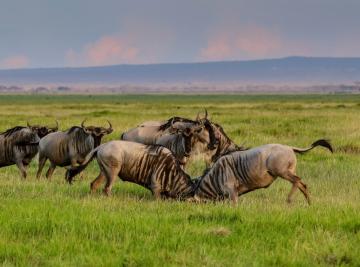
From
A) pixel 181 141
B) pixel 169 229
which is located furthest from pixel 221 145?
pixel 169 229

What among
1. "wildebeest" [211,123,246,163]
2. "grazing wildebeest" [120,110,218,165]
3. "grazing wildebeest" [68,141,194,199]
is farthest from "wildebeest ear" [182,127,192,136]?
"wildebeest" [211,123,246,163]

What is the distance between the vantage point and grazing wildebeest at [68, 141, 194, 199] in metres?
11.4

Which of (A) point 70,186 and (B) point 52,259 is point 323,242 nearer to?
(B) point 52,259

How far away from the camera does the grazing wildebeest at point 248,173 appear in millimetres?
10898

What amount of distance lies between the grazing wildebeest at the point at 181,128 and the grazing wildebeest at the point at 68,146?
5.85 ft

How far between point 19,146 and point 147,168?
16.2 ft

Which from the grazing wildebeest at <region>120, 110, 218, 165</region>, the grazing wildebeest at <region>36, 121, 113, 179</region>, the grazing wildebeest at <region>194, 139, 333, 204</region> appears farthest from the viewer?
the grazing wildebeest at <region>36, 121, 113, 179</region>

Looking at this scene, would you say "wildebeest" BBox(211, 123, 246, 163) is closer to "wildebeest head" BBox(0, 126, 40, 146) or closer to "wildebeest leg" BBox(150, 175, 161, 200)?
"wildebeest leg" BBox(150, 175, 161, 200)

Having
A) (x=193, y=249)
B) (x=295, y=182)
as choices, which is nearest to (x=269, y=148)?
(x=295, y=182)

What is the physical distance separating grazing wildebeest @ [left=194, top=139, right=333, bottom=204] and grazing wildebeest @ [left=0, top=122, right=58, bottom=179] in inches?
216

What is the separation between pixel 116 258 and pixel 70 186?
18.9ft

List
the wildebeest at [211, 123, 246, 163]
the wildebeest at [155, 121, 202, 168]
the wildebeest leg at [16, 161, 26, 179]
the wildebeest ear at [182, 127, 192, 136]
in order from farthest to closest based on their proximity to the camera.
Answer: the wildebeest leg at [16, 161, 26, 179] < the wildebeest at [211, 123, 246, 163] < the wildebeest at [155, 121, 202, 168] < the wildebeest ear at [182, 127, 192, 136]

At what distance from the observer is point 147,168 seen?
37.8 ft

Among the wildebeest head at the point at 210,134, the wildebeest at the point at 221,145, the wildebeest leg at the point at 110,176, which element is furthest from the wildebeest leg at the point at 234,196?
the wildebeest at the point at 221,145
